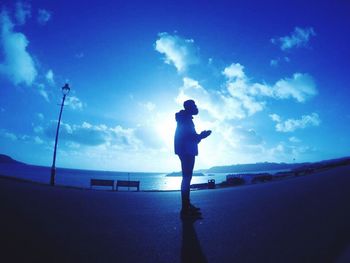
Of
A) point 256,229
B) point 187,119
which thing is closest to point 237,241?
point 256,229

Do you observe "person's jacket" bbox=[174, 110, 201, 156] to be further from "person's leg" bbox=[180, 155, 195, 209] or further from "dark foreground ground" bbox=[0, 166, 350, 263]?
"dark foreground ground" bbox=[0, 166, 350, 263]

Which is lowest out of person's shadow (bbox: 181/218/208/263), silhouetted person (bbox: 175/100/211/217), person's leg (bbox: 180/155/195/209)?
person's shadow (bbox: 181/218/208/263)

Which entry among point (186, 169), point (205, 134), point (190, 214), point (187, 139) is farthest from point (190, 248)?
point (205, 134)

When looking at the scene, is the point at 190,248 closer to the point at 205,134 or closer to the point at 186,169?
the point at 186,169

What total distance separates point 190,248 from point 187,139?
2640 millimetres

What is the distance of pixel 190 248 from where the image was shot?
2111 millimetres

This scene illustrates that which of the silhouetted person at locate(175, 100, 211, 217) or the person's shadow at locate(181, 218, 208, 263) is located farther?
the silhouetted person at locate(175, 100, 211, 217)

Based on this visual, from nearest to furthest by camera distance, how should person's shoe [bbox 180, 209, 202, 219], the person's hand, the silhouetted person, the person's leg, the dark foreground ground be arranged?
1. the dark foreground ground
2. person's shoe [bbox 180, 209, 202, 219]
3. the person's leg
4. the silhouetted person
5. the person's hand

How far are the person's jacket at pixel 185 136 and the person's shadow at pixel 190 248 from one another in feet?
5.86

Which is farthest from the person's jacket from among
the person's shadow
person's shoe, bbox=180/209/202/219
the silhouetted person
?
the person's shadow

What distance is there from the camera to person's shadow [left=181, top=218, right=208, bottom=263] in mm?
1826

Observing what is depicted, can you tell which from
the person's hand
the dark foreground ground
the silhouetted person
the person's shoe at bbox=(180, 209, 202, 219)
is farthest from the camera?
the person's hand

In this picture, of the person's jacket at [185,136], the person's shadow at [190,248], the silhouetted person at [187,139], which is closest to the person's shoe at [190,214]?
the silhouetted person at [187,139]

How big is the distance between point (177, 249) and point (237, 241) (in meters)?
0.66
